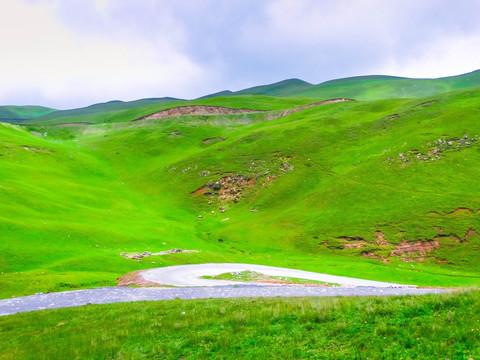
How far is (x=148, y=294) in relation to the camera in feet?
95.8

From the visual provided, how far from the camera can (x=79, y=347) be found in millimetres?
13914

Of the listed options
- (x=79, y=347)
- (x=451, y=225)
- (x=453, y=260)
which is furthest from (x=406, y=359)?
(x=451, y=225)

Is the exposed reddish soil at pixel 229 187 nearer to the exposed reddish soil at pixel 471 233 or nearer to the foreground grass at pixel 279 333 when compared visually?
the exposed reddish soil at pixel 471 233

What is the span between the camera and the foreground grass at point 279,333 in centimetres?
1015

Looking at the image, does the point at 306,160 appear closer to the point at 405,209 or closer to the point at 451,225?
the point at 405,209

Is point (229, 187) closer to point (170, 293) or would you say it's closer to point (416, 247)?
point (416, 247)

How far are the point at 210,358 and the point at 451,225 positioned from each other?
200 ft

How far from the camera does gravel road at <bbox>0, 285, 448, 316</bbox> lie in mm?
26891

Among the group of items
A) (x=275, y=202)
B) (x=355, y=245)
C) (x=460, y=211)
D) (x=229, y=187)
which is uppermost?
(x=460, y=211)

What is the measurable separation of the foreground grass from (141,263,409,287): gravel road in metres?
18.9

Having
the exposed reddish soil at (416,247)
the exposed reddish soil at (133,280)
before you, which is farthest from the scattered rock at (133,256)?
the exposed reddish soil at (416,247)

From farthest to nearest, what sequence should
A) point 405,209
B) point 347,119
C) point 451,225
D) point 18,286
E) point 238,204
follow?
point 347,119 < point 238,204 < point 405,209 < point 451,225 < point 18,286

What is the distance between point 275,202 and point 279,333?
74.2 metres

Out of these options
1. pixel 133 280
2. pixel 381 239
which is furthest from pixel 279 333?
pixel 381 239
